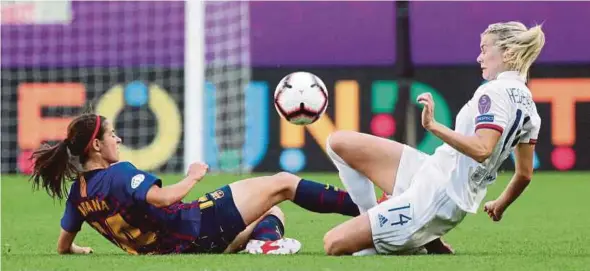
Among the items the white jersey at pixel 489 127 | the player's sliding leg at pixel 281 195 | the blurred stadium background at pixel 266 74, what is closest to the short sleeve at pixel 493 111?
the white jersey at pixel 489 127

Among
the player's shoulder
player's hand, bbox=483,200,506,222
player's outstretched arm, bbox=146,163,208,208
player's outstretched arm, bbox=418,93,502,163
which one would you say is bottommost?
player's hand, bbox=483,200,506,222

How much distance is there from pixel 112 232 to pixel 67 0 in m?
8.02

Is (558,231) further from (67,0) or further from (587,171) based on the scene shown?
(67,0)

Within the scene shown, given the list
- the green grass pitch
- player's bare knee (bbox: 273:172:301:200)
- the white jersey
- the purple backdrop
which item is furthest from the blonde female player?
the purple backdrop

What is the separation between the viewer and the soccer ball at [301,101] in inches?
245

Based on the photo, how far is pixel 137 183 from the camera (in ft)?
18.4

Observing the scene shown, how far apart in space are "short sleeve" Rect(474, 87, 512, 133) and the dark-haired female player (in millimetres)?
960

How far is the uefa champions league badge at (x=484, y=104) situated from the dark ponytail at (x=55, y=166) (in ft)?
6.11

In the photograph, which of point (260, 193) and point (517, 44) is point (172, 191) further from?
point (517, 44)

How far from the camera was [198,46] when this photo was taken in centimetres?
1230

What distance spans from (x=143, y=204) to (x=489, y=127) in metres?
1.56

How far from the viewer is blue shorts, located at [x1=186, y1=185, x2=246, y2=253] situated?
231 inches

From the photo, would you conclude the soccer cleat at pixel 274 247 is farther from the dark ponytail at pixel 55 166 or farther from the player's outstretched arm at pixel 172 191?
the dark ponytail at pixel 55 166

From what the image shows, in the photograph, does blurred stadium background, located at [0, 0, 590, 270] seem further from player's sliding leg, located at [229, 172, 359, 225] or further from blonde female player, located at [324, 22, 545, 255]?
blonde female player, located at [324, 22, 545, 255]
